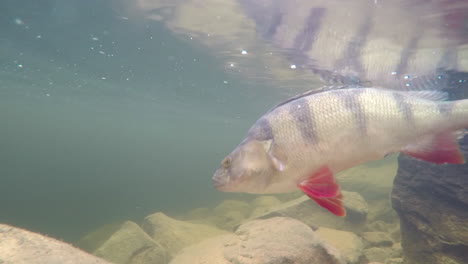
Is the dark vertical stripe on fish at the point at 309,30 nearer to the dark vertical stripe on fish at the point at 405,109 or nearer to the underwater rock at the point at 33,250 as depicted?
the dark vertical stripe on fish at the point at 405,109

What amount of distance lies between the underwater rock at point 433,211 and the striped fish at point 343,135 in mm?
3639

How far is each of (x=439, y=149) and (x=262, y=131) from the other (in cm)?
146

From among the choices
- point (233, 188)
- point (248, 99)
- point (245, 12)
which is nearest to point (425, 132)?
point (233, 188)

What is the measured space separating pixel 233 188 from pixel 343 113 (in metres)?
1.14

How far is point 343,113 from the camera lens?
2307 mm

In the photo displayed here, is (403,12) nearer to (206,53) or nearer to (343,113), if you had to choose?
(343,113)

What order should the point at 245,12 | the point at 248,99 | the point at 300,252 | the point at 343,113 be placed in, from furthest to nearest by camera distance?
1. the point at 248,99
2. the point at 245,12
3. the point at 300,252
4. the point at 343,113

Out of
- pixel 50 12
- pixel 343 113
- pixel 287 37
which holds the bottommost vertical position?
pixel 343 113

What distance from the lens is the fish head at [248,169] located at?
7.74 ft

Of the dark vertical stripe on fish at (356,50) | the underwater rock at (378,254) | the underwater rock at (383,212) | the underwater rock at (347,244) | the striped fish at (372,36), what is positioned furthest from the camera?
the underwater rock at (383,212)

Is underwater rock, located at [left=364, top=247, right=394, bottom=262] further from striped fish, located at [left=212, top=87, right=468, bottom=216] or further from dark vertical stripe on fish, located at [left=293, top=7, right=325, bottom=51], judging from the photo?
dark vertical stripe on fish, located at [left=293, top=7, right=325, bottom=51]

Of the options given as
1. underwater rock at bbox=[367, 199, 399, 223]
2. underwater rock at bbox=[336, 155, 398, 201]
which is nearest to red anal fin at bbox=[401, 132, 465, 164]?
underwater rock at bbox=[367, 199, 399, 223]

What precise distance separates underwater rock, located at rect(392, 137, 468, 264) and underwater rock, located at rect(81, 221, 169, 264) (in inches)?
226

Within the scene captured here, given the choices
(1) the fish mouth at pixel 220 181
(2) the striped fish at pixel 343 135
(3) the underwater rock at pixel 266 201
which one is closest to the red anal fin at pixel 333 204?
(2) the striped fish at pixel 343 135
